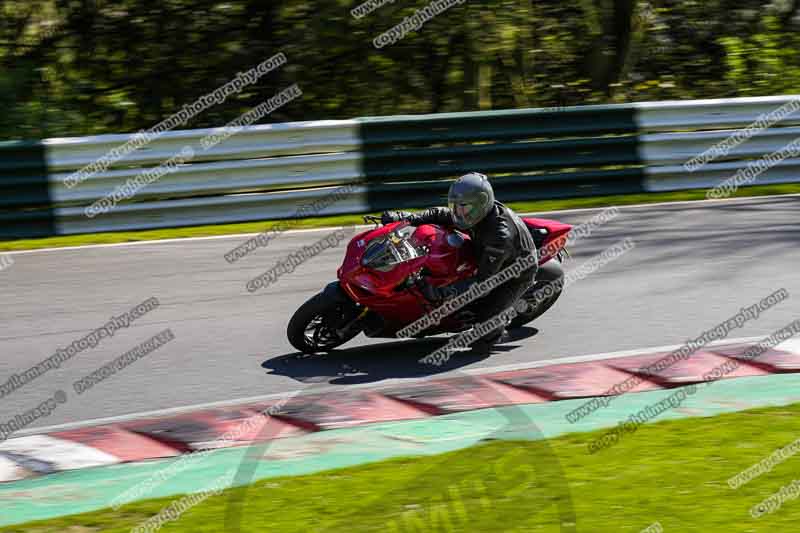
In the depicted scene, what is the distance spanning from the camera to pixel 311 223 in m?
13.9

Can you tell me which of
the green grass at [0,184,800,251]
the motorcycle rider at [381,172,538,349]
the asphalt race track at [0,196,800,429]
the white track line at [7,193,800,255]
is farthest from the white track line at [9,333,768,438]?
the green grass at [0,184,800,251]

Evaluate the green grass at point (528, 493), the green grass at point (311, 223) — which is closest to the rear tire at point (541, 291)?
the green grass at point (528, 493)

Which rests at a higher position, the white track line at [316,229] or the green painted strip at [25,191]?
the green painted strip at [25,191]

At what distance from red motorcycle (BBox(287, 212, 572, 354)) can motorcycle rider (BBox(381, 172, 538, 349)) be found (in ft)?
0.31

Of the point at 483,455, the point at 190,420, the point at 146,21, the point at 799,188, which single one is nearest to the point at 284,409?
the point at 190,420

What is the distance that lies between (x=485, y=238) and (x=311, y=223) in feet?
18.4

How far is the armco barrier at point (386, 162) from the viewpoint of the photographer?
44.9ft

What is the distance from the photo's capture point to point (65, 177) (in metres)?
13.7

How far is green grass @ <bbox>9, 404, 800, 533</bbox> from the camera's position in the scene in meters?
5.67

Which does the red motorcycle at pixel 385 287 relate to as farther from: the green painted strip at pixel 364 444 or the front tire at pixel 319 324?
the green painted strip at pixel 364 444

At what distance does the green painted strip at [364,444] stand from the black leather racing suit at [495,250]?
4.17ft

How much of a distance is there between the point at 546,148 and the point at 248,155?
153 inches

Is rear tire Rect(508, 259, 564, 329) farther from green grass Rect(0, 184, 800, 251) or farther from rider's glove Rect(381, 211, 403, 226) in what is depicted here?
green grass Rect(0, 184, 800, 251)

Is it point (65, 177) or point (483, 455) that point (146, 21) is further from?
point (483, 455)
